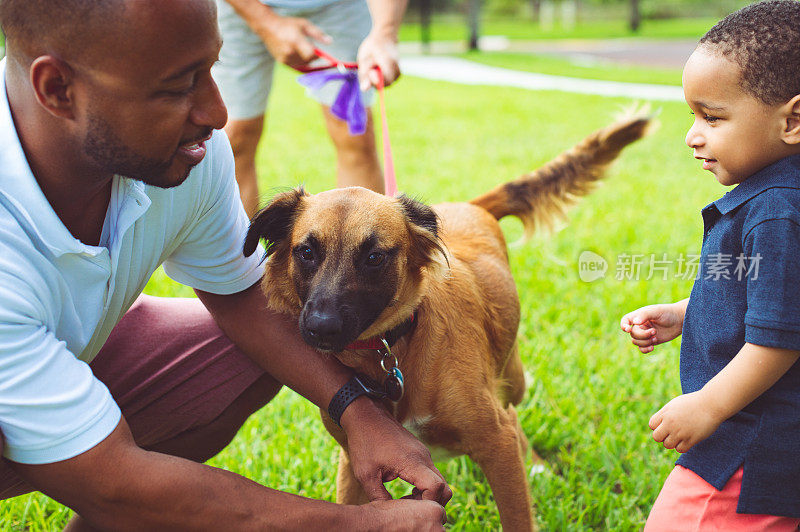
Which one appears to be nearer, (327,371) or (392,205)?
(327,371)

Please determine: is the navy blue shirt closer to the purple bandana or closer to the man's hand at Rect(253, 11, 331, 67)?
the purple bandana

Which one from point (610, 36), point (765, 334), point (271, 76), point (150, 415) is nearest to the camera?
point (765, 334)

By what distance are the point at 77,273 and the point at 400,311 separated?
3.34 feet

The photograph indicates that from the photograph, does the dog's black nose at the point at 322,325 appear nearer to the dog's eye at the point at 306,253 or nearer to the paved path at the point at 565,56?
the dog's eye at the point at 306,253

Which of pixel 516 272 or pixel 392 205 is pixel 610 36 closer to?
pixel 516 272

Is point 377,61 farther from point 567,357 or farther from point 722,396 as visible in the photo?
point 722,396

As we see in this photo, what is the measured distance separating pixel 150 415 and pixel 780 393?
6.49 ft

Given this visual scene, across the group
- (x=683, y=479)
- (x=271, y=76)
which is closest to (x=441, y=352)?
(x=683, y=479)

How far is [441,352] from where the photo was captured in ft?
8.57

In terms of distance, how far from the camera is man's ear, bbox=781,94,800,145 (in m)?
1.94

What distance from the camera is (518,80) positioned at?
16672mm

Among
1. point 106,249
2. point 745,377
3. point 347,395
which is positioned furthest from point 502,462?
point 106,249

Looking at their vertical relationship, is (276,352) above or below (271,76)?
below

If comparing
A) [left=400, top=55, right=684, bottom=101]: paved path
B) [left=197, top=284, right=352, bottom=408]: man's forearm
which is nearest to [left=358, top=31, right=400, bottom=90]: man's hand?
[left=197, top=284, right=352, bottom=408]: man's forearm
